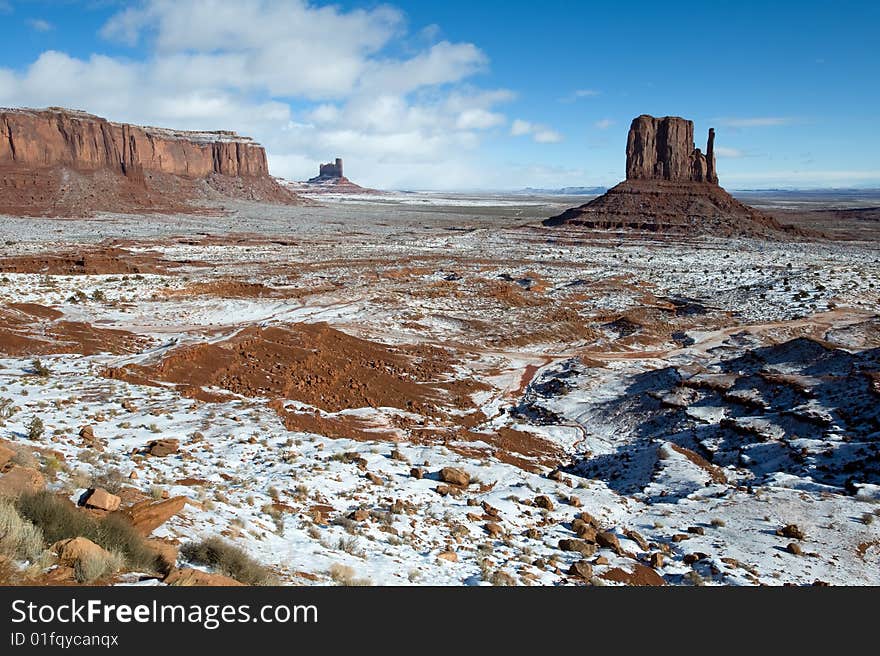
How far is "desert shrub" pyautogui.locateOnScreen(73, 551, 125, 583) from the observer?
4.59 metres

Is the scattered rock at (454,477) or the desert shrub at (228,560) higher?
the desert shrub at (228,560)

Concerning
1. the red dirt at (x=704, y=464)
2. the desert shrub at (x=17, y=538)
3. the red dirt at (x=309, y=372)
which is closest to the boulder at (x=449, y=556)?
the desert shrub at (x=17, y=538)

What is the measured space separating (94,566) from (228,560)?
1.30 metres

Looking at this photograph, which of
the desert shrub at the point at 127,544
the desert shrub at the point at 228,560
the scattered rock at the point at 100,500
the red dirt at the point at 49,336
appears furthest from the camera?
the red dirt at the point at 49,336

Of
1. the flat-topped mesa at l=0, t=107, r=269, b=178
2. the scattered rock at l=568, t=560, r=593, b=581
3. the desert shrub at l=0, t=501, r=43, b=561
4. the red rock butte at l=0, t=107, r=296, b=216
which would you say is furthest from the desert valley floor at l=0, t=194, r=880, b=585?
the flat-topped mesa at l=0, t=107, r=269, b=178

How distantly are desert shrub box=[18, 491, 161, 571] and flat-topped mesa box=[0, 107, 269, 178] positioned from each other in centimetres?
11438

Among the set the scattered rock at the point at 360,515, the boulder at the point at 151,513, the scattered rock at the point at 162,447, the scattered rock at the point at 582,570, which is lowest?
the scattered rock at the point at 582,570

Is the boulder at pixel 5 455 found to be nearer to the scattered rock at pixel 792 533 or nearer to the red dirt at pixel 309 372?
the red dirt at pixel 309 372

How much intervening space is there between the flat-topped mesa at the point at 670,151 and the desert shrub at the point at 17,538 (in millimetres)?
101114

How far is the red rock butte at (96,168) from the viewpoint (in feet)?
297

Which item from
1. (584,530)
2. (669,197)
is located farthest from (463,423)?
(669,197)

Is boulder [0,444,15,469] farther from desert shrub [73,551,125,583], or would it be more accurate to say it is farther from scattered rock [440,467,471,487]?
scattered rock [440,467,471,487]

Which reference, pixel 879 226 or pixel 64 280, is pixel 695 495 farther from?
pixel 879 226

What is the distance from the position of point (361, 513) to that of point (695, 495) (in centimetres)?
623
